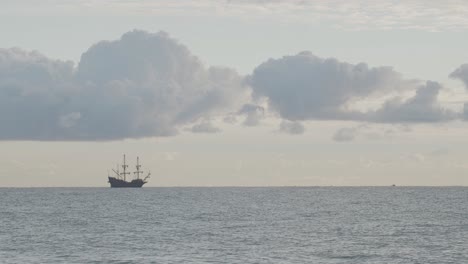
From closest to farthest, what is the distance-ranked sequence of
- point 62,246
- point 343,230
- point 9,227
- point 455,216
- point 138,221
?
1. point 62,246
2. point 343,230
3. point 9,227
4. point 138,221
5. point 455,216

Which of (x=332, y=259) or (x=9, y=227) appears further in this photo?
(x=9, y=227)

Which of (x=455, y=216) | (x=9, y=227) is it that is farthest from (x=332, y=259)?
(x=455, y=216)

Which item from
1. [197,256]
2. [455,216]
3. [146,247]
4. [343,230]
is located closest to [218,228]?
[343,230]

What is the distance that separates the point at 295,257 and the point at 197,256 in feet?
33.0

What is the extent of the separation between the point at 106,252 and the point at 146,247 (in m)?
6.19

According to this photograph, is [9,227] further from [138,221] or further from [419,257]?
[419,257]

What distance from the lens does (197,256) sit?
281 ft

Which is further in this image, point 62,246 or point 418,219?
point 418,219

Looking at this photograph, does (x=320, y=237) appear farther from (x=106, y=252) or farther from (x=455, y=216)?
(x=455, y=216)

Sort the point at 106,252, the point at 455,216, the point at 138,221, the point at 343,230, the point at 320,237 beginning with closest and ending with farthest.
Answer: the point at 106,252 → the point at 320,237 → the point at 343,230 → the point at 138,221 → the point at 455,216

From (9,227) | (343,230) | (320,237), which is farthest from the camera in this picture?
(9,227)

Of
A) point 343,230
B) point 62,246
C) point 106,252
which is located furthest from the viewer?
point 343,230

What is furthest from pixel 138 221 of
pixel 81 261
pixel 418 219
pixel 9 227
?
pixel 81 261

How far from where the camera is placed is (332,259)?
275ft
